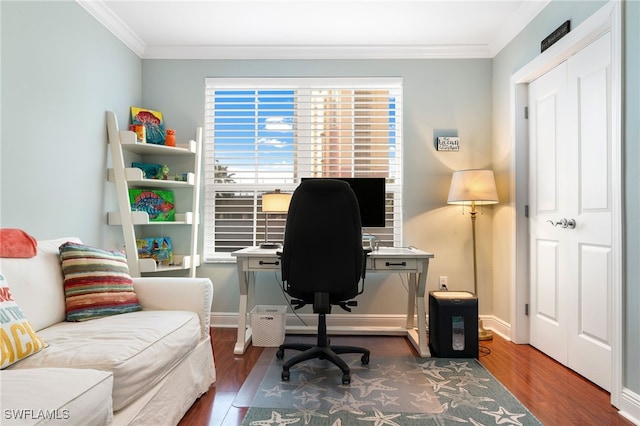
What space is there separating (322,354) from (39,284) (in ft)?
5.14

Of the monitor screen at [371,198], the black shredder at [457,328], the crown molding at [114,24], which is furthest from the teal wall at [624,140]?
the crown molding at [114,24]

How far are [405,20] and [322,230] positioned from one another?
1858 mm

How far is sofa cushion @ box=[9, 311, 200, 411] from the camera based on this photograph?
1317 mm

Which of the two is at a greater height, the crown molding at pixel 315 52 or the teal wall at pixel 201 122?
the crown molding at pixel 315 52

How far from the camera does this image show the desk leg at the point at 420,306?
267 cm

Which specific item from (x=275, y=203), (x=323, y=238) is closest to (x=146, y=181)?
(x=275, y=203)

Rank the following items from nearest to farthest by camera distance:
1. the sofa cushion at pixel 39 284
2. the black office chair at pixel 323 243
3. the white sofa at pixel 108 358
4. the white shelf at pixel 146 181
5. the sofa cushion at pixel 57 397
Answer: the sofa cushion at pixel 57 397, the white sofa at pixel 108 358, the sofa cushion at pixel 39 284, the black office chair at pixel 323 243, the white shelf at pixel 146 181

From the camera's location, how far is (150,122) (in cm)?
320

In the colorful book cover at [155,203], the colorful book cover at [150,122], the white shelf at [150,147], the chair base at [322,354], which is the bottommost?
the chair base at [322,354]

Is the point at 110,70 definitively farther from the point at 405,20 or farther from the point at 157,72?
the point at 405,20

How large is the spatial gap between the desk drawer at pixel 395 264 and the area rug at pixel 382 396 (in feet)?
2.08

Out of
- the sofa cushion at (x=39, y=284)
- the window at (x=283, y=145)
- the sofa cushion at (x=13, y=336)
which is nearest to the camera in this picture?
the sofa cushion at (x=13, y=336)

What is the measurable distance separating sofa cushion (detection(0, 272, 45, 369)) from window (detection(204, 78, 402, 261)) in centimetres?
197

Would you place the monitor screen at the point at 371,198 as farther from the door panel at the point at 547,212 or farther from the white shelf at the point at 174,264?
the white shelf at the point at 174,264
